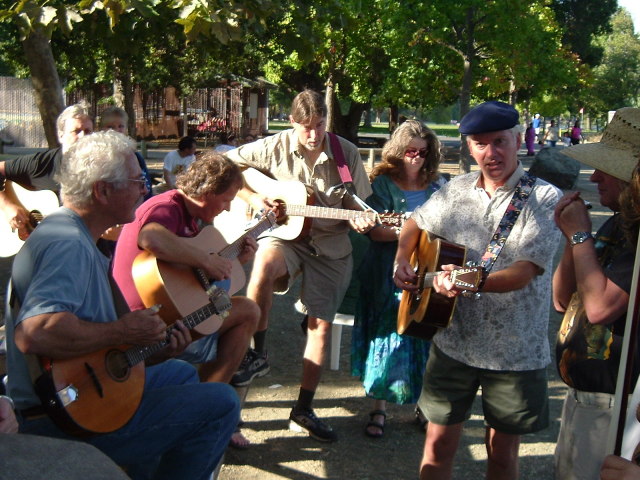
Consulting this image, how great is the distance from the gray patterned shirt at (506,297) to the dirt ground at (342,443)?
1.25 m

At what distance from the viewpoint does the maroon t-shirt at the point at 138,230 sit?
12.5 feet

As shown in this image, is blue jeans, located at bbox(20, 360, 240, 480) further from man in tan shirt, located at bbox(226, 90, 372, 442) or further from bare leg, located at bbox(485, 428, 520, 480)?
man in tan shirt, located at bbox(226, 90, 372, 442)

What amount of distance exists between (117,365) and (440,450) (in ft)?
4.71

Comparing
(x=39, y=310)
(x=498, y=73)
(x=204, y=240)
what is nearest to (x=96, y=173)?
(x=39, y=310)

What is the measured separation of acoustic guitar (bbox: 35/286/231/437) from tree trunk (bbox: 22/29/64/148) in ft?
18.1

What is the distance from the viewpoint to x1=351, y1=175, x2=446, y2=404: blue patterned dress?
15.0 ft

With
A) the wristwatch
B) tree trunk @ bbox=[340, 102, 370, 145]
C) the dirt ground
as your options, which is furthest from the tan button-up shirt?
tree trunk @ bbox=[340, 102, 370, 145]

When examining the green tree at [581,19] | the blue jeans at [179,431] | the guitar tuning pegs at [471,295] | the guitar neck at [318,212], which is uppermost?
the green tree at [581,19]

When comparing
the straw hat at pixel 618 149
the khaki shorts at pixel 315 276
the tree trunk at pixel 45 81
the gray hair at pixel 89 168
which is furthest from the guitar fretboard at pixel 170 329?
the tree trunk at pixel 45 81

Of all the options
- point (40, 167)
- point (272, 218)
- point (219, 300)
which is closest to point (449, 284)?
point (219, 300)

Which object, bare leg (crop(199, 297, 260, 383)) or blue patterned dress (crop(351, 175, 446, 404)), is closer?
bare leg (crop(199, 297, 260, 383))

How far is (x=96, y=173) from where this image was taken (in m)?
2.86

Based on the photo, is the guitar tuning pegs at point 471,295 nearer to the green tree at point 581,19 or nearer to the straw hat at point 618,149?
the straw hat at point 618,149

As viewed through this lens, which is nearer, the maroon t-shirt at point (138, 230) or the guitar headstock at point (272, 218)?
the maroon t-shirt at point (138, 230)
